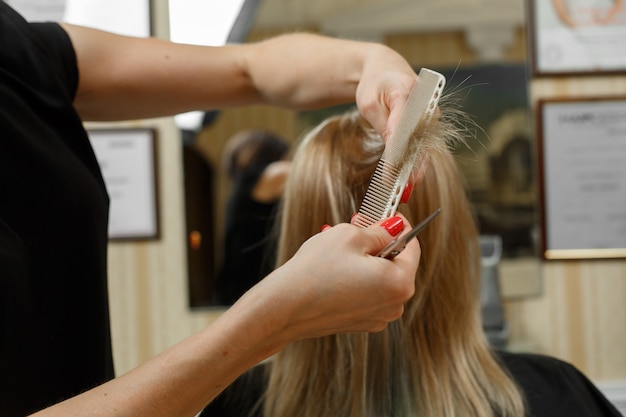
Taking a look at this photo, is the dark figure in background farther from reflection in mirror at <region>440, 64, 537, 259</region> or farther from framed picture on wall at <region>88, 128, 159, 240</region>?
reflection in mirror at <region>440, 64, 537, 259</region>

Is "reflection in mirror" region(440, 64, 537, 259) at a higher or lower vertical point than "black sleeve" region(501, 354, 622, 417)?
higher

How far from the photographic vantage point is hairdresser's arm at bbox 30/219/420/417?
695mm

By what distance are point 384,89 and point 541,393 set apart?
59 centimetres

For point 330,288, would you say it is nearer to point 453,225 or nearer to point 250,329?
point 250,329

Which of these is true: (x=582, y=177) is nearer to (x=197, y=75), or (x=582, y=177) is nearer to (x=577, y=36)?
(x=577, y=36)

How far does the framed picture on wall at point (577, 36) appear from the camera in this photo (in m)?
2.41

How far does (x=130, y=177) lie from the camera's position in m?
2.40

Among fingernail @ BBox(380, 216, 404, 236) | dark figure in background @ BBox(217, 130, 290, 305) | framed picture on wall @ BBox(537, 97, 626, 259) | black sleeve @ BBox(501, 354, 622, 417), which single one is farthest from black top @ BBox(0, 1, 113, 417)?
framed picture on wall @ BBox(537, 97, 626, 259)

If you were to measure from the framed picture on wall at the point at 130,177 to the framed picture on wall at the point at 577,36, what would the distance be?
4.48ft

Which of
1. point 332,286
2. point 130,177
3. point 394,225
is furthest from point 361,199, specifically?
point 130,177

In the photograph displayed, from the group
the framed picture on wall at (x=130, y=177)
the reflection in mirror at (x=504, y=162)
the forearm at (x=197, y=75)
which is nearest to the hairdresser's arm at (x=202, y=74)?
the forearm at (x=197, y=75)

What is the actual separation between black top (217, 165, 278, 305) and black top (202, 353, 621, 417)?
99 cm

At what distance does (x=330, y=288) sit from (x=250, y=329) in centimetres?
9

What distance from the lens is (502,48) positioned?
2.39 m
